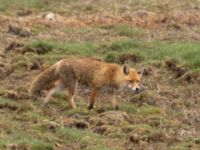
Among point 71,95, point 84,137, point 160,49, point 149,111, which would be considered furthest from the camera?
point 160,49

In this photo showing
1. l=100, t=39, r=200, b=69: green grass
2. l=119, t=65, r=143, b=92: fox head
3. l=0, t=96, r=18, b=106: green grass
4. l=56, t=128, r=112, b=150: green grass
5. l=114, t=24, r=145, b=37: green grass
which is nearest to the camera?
l=56, t=128, r=112, b=150: green grass

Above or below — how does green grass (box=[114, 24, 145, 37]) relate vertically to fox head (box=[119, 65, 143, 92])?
below

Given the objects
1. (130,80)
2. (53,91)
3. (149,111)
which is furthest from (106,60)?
(149,111)

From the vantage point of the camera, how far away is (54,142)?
439 inches

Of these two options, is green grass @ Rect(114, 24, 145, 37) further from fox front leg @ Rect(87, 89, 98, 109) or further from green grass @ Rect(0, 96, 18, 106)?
green grass @ Rect(0, 96, 18, 106)

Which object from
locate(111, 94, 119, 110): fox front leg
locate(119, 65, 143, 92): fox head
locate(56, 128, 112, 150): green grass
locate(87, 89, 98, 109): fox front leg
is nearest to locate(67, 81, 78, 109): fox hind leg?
locate(87, 89, 98, 109): fox front leg

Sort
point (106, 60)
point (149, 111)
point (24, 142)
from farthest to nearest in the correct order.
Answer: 1. point (106, 60)
2. point (149, 111)
3. point (24, 142)

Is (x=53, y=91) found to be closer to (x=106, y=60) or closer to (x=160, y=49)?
(x=106, y=60)

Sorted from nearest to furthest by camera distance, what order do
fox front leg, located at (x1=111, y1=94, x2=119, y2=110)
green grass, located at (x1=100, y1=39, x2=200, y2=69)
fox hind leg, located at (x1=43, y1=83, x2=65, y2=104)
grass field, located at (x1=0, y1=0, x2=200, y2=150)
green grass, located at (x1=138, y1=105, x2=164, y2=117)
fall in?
1. grass field, located at (x1=0, y1=0, x2=200, y2=150)
2. green grass, located at (x1=138, y1=105, x2=164, y2=117)
3. fox front leg, located at (x1=111, y1=94, x2=119, y2=110)
4. fox hind leg, located at (x1=43, y1=83, x2=65, y2=104)
5. green grass, located at (x1=100, y1=39, x2=200, y2=69)

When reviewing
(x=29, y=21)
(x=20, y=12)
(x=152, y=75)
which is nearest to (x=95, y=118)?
(x=152, y=75)

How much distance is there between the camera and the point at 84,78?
542 inches

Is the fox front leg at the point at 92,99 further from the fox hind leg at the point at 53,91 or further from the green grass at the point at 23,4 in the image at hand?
the green grass at the point at 23,4

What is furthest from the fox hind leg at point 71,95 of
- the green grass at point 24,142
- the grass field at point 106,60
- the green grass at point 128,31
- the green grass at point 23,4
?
the green grass at point 23,4

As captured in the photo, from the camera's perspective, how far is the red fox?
537 inches
